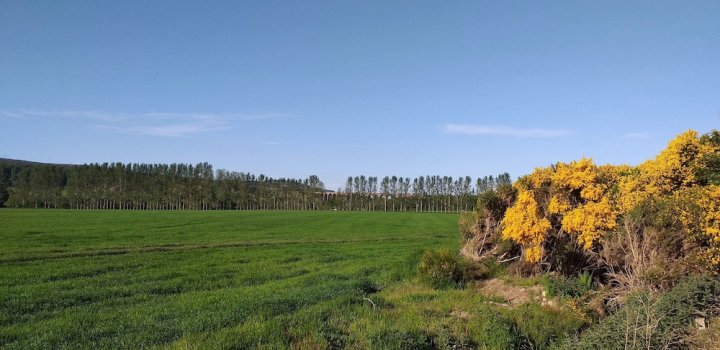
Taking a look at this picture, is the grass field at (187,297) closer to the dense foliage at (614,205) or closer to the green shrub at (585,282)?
the green shrub at (585,282)

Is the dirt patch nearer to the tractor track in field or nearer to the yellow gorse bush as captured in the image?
the yellow gorse bush

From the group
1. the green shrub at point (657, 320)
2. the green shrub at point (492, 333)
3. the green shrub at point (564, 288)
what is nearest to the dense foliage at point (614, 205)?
the green shrub at point (657, 320)

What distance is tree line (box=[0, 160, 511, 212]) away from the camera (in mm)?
133125

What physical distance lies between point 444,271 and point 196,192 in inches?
5493

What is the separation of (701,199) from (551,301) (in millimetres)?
3547

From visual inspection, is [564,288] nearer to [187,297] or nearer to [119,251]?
[187,297]

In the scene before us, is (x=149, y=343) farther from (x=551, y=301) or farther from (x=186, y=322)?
(x=551, y=301)

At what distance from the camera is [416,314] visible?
9.21 metres

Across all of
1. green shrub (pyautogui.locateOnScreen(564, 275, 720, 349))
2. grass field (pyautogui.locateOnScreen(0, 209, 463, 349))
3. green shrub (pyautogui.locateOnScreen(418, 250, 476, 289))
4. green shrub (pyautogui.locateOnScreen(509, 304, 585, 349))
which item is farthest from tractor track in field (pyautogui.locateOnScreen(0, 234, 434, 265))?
green shrub (pyautogui.locateOnScreen(564, 275, 720, 349))

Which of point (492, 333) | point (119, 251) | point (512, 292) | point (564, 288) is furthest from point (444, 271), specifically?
point (119, 251)

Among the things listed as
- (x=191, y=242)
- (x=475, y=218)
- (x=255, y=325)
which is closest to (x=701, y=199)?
(x=475, y=218)

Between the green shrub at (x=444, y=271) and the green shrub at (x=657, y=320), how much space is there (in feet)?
16.3

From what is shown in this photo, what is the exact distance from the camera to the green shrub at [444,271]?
12961mm

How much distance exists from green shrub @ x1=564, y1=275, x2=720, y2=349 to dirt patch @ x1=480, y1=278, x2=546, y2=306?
239 cm
